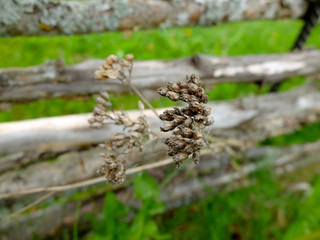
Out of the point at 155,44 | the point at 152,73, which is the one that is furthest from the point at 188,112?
the point at 155,44

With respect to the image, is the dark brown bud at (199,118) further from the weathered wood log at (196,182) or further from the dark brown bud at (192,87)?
the weathered wood log at (196,182)

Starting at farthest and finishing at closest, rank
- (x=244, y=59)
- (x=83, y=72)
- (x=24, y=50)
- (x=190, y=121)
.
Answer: (x=24, y=50)
(x=244, y=59)
(x=83, y=72)
(x=190, y=121)

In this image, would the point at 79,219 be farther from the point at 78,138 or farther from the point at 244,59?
the point at 244,59

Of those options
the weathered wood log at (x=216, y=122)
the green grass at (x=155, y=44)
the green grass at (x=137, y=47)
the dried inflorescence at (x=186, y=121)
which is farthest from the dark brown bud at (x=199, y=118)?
the green grass at (x=155, y=44)

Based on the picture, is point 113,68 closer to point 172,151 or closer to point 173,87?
point 173,87

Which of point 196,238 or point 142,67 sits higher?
point 142,67

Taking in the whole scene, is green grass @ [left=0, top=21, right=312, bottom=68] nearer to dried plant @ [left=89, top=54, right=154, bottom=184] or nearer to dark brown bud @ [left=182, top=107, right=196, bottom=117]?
dried plant @ [left=89, top=54, right=154, bottom=184]

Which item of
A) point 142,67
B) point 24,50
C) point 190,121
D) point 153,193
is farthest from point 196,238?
point 24,50
